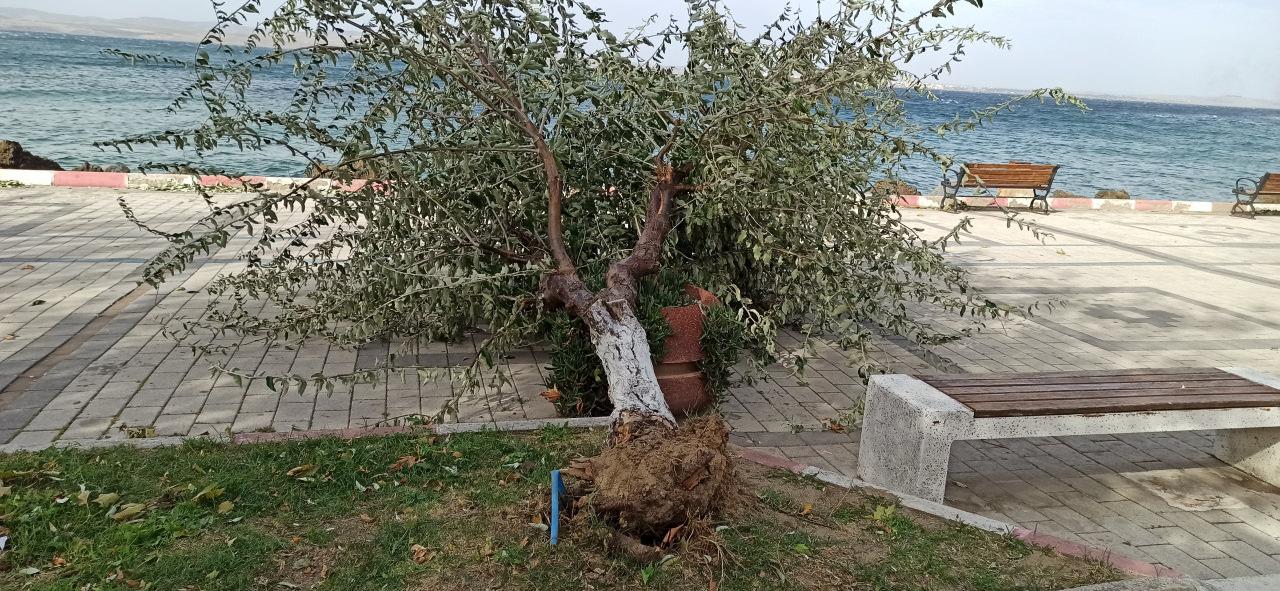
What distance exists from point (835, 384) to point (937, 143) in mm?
33437

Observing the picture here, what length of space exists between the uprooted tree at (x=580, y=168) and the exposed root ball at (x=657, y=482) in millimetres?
492

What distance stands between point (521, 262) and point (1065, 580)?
3.19m

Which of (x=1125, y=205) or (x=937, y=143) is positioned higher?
(x=937, y=143)

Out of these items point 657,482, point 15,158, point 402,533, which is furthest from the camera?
point 15,158

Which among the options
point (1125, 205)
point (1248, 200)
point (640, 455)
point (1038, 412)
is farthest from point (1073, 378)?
point (1248, 200)

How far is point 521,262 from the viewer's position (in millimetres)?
5223

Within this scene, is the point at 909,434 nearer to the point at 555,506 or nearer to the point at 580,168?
the point at 555,506

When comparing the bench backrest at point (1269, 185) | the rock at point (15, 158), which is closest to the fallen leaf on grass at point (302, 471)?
the rock at point (15, 158)

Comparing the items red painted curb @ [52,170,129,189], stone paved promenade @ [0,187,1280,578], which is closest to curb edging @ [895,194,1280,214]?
stone paved promenade @ [0,187,1280,578]

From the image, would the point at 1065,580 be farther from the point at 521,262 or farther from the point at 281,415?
the point at 281,415

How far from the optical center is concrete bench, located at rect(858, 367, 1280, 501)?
13.3 ft

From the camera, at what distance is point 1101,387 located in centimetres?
455

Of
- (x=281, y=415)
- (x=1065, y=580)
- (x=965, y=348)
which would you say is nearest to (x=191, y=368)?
(x=281, y=415)

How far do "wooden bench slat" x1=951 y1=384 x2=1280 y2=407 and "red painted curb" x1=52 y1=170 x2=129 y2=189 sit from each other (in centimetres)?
1332
